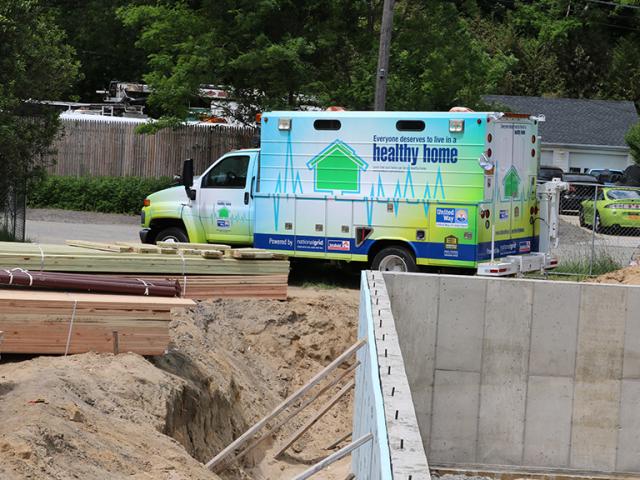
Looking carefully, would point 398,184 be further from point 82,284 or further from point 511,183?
point 82,284

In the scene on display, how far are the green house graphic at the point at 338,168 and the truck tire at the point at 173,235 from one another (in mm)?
2940

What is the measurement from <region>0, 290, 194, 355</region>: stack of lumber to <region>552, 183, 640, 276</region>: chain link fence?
1169cm

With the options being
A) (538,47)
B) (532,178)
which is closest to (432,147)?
(532,178)

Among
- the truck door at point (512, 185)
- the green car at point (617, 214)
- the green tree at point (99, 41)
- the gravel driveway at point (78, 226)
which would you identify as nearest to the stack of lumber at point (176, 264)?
the truck door at point (512, 185)

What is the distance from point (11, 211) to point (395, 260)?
822 centimetres

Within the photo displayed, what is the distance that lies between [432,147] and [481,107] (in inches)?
555

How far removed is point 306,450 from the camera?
14766mm

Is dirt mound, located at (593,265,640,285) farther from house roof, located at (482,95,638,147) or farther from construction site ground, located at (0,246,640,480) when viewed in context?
house roof, located at (482,95,638,147)

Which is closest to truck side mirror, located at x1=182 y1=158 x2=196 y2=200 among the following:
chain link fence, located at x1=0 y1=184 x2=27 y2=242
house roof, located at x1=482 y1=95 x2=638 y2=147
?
chain link fence, located at x1=0 y1=184 x2=27 y2=242

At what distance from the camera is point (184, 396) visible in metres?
12.0

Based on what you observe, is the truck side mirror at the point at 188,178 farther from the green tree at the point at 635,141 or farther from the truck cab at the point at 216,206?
the green tree at the point at 635,141

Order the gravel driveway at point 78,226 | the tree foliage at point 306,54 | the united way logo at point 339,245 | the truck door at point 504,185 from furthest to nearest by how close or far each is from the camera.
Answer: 1. the tree foliage at point 306,54
2. the gravel driveway at point 78,226
3. the united way logo at point 339,245
4. the truck door at point 504,185

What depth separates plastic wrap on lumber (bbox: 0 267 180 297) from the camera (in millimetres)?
11812

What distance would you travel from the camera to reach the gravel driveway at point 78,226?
83.9 feet
